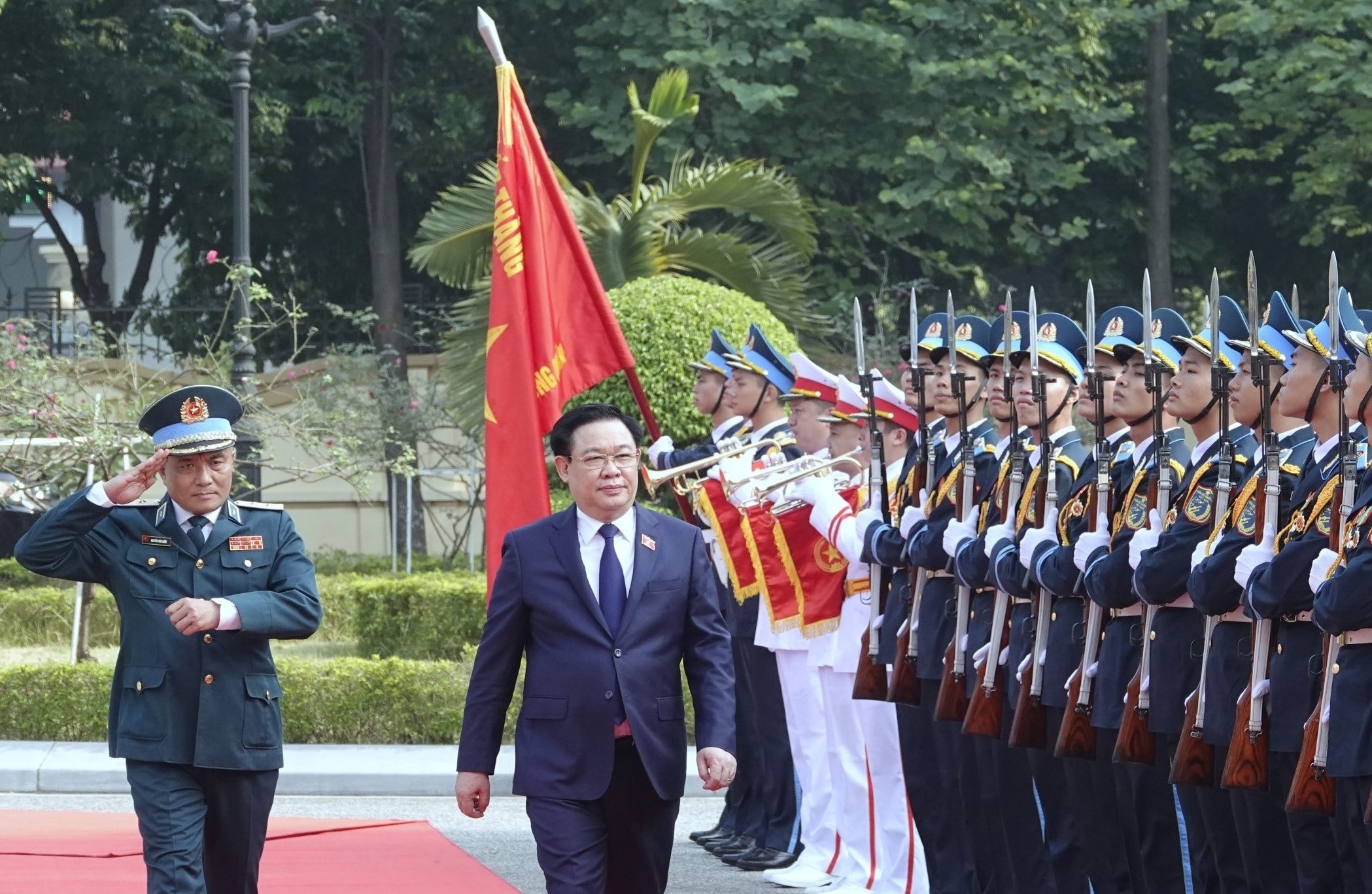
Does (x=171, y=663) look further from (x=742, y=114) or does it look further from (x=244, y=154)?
(x=742, y=114)

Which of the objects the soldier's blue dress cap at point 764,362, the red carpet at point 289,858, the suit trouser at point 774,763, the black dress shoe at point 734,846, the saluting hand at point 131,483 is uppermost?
the soldier's blue dress cap at point 764,362

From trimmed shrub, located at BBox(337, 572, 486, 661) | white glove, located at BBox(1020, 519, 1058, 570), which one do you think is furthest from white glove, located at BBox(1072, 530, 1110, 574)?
trimmed shrub, located at BBox(337, 572, 486, 661)

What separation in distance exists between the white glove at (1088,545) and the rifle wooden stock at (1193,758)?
0.61 meters

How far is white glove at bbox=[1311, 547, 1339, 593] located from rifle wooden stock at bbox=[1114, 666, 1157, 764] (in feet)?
2.87

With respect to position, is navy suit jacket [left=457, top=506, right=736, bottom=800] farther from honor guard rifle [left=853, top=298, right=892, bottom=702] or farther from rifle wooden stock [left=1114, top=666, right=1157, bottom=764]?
honor guard rifle [left=853, top=298, right=892, bottom=702]

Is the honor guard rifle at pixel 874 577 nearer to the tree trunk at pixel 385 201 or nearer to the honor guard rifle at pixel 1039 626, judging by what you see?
the honor guard rifle at pixel 1039 626

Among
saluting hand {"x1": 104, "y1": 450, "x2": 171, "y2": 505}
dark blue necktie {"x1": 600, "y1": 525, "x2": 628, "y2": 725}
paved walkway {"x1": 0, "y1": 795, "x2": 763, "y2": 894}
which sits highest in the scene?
saluting hand {"x1": 104, "y1": 450, "x2": 171, "y2": 505}

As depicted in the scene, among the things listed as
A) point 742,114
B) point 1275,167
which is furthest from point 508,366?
point 1275,167

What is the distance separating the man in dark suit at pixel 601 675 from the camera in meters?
5.35

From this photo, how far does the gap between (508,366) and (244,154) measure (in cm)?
604

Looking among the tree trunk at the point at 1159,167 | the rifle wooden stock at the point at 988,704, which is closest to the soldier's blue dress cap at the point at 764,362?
the rifle wooden stock at the point at 988,704

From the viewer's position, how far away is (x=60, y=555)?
238 inches

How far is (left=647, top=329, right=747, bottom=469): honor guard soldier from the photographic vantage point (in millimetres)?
10016

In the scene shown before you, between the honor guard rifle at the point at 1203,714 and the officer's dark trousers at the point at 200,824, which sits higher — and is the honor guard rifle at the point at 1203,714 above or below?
above
